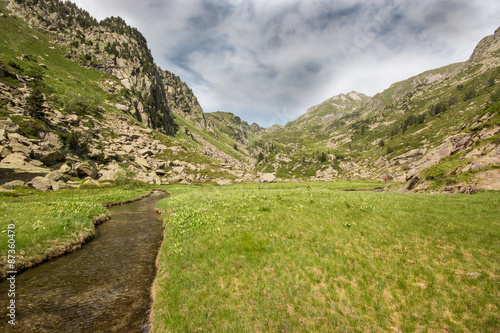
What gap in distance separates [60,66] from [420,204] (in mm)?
194476

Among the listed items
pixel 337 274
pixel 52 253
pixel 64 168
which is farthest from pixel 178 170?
pixel 337 274

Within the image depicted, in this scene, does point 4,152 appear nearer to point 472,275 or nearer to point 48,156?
point 48,156

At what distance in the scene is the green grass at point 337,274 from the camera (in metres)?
6.92

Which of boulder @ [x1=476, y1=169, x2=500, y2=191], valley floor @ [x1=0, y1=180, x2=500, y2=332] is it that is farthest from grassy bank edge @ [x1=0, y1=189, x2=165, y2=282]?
boulder @ [x1=476, y1=169, x2=500, y2=191]

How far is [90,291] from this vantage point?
1033 centimetres

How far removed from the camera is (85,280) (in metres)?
11.4

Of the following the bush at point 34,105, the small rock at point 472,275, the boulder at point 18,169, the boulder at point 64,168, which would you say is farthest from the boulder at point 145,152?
the small rock at point 472,275

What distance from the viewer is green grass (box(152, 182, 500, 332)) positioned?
6.92 m

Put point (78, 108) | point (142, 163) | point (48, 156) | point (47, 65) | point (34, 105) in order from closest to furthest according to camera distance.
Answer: point (48, 156)
point (34, 105)
point (142, 163)
point (78, 108)
point (47, 65)

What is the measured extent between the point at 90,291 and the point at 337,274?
1391cm

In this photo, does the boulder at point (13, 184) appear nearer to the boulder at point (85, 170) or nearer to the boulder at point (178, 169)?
the boulder at point (85, 170)

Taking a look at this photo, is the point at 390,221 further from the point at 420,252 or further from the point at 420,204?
the point at 420,204

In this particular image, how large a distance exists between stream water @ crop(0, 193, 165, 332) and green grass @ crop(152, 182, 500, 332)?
4.77 ft

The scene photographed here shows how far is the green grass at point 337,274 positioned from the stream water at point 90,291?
1.45 m
